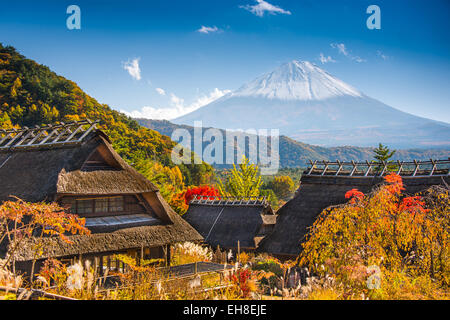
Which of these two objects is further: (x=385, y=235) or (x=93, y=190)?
(x=93, y=190)

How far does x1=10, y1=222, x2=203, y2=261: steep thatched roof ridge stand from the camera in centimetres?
1341

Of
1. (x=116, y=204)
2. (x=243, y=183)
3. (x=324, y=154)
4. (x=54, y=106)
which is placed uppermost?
(x=54, y=106)

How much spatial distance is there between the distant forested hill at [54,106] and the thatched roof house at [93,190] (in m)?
41.7

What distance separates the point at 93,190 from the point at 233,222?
11.8m

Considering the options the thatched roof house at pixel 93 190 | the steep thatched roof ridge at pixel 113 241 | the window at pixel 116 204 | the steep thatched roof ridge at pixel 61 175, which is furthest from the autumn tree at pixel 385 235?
the window at pixel 116 204

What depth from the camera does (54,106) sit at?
221 ft

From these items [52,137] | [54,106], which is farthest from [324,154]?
[52,137]

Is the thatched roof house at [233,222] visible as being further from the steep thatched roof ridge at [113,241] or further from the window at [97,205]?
the window at [97,205]

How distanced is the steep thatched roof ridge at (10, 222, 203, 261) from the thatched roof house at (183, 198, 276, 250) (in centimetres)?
720

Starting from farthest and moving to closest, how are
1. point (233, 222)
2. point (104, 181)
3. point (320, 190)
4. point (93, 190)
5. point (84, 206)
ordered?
point (233, 222), point (320, 190), point (104, 181), point (84, 206), point (93, 190)

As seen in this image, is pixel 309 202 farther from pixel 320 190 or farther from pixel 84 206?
pixel 84 206

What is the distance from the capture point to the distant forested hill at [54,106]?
2534 inches

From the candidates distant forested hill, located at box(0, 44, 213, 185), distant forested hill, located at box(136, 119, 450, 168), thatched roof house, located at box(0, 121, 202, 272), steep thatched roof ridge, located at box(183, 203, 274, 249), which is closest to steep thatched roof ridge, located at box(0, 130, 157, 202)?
thatched roof house, located at box(0, 121, 202, 272)

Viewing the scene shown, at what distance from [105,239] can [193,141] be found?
14708 cm
